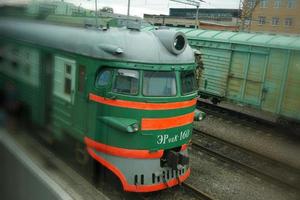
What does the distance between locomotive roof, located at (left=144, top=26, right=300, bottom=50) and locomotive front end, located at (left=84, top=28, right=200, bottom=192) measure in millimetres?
4809

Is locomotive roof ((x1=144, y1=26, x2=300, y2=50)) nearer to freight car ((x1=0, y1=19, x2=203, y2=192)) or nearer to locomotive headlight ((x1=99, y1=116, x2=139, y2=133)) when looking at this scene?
freight car ((x1=0, y1=19, x2=203, y2=192))

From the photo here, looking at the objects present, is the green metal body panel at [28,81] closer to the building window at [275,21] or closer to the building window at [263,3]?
the building window at [263,3]

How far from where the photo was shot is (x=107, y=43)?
5.38 meters

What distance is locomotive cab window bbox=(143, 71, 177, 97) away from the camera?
546 cm

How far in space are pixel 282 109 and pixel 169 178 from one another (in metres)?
6.37

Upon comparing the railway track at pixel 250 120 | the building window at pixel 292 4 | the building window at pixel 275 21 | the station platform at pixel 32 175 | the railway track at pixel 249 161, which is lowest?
the railway track at pixel 249 161

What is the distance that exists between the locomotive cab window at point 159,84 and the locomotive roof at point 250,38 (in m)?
4.81

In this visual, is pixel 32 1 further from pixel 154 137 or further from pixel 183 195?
pixel 183 195

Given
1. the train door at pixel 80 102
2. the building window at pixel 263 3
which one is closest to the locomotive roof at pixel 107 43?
the train door at pixel 80 102

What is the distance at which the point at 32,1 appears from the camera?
15.3ft

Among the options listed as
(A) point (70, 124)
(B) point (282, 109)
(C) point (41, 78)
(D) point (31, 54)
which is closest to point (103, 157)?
(A) point (70, 124)

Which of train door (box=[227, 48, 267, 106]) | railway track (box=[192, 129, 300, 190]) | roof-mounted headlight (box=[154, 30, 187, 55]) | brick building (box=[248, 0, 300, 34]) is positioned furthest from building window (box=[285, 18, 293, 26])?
train door (box=[227, 48, 267, 106])

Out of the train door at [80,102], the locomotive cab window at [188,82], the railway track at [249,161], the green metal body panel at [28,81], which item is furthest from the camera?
the railway track at [249,161]

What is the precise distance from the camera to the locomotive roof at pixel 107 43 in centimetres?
539
